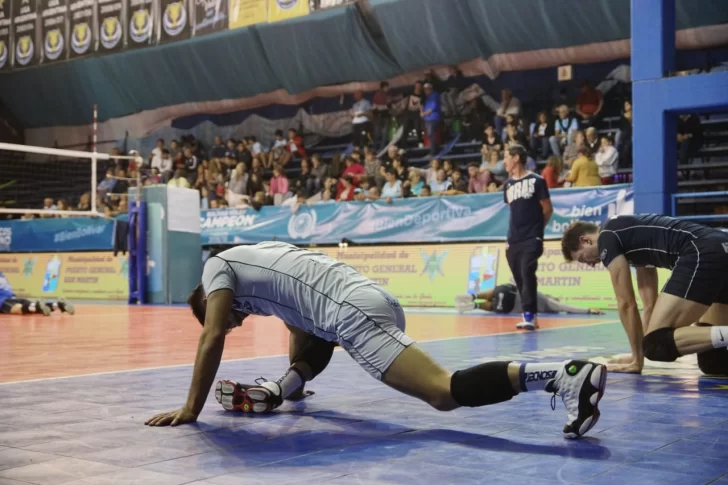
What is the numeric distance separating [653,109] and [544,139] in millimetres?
8506

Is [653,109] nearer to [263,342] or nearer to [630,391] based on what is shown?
[630,391]

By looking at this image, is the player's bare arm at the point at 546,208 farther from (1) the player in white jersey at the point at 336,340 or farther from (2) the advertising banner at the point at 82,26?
A: (2) the advertising banner at the point at 82,26

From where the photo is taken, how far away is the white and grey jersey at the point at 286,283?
12.5 ft

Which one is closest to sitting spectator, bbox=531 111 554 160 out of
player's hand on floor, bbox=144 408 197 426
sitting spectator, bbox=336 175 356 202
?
sitting spectator, bbox=336 175 356 202

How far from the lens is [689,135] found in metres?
14.1

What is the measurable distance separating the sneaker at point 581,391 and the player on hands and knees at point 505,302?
882cm

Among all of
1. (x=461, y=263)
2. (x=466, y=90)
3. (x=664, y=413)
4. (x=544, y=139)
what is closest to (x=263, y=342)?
(x=664, y=413)

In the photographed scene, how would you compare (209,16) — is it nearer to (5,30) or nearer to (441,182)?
(5,30)

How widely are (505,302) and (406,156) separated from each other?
692 centimetres

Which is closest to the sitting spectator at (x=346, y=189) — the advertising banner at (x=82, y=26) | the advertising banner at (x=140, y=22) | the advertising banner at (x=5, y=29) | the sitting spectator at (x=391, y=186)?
the sitting spectator at (x=391, y=186)

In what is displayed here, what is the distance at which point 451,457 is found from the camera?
3.10 meters

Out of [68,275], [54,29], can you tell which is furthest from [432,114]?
[54,29]

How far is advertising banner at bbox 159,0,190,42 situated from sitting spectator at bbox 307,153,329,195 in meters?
5.72

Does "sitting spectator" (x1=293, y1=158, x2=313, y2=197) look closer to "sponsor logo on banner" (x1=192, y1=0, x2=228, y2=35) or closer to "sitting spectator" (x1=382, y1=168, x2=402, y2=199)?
"sitting spectator" (x1=382, y1=168, x2=402, y2=199)
